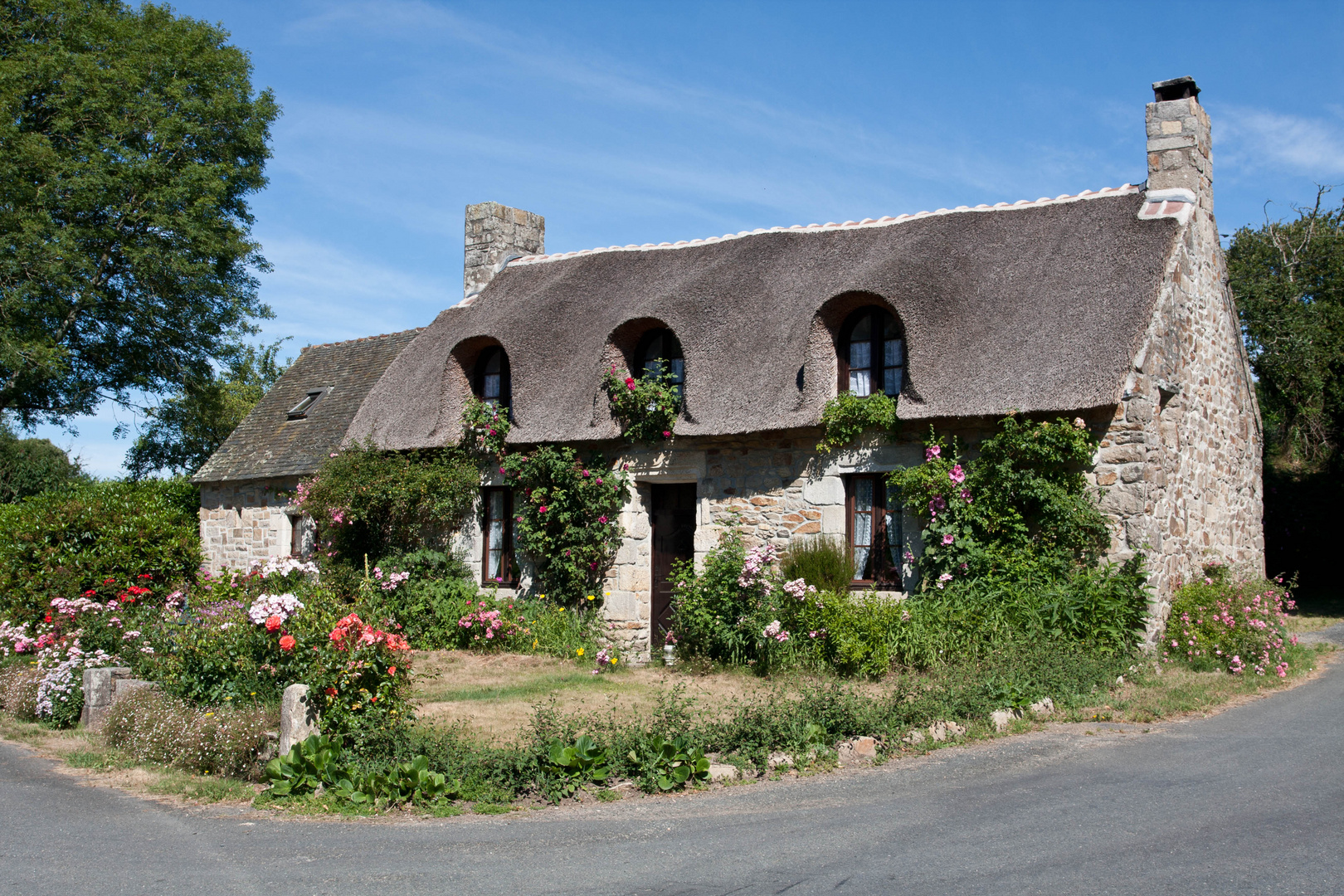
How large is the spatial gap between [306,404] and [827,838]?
46.3ft

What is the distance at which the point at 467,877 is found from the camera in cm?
440

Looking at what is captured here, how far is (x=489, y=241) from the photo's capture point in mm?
15242

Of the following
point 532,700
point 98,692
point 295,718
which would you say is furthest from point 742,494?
point 98,692

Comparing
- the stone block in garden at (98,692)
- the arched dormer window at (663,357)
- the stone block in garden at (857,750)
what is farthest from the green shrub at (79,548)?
the stone block in garden at (857,750)

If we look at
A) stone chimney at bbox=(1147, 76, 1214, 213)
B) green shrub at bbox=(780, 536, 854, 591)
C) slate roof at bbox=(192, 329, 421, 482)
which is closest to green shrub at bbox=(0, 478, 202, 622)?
slate roof at bbox=(192, 329, 421, 482)

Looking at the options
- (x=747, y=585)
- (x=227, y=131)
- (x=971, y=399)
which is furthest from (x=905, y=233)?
(x=227, y=131)

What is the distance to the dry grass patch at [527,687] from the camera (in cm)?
777

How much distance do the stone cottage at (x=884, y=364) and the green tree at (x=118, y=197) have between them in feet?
27.2

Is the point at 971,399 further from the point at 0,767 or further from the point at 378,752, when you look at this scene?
the point at 0,767

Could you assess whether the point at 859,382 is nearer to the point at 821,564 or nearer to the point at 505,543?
the point at 821,564

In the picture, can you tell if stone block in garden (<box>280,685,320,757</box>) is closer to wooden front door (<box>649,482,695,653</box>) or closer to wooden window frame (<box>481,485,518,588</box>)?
wooden front door (<box>649,482,695,653</box>)

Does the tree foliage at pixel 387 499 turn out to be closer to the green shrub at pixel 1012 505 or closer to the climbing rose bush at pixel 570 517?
the climbing rose bush at pixel 570 517

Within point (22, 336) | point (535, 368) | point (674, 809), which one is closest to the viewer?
point (674, 809)

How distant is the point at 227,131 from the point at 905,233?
51.0ft
